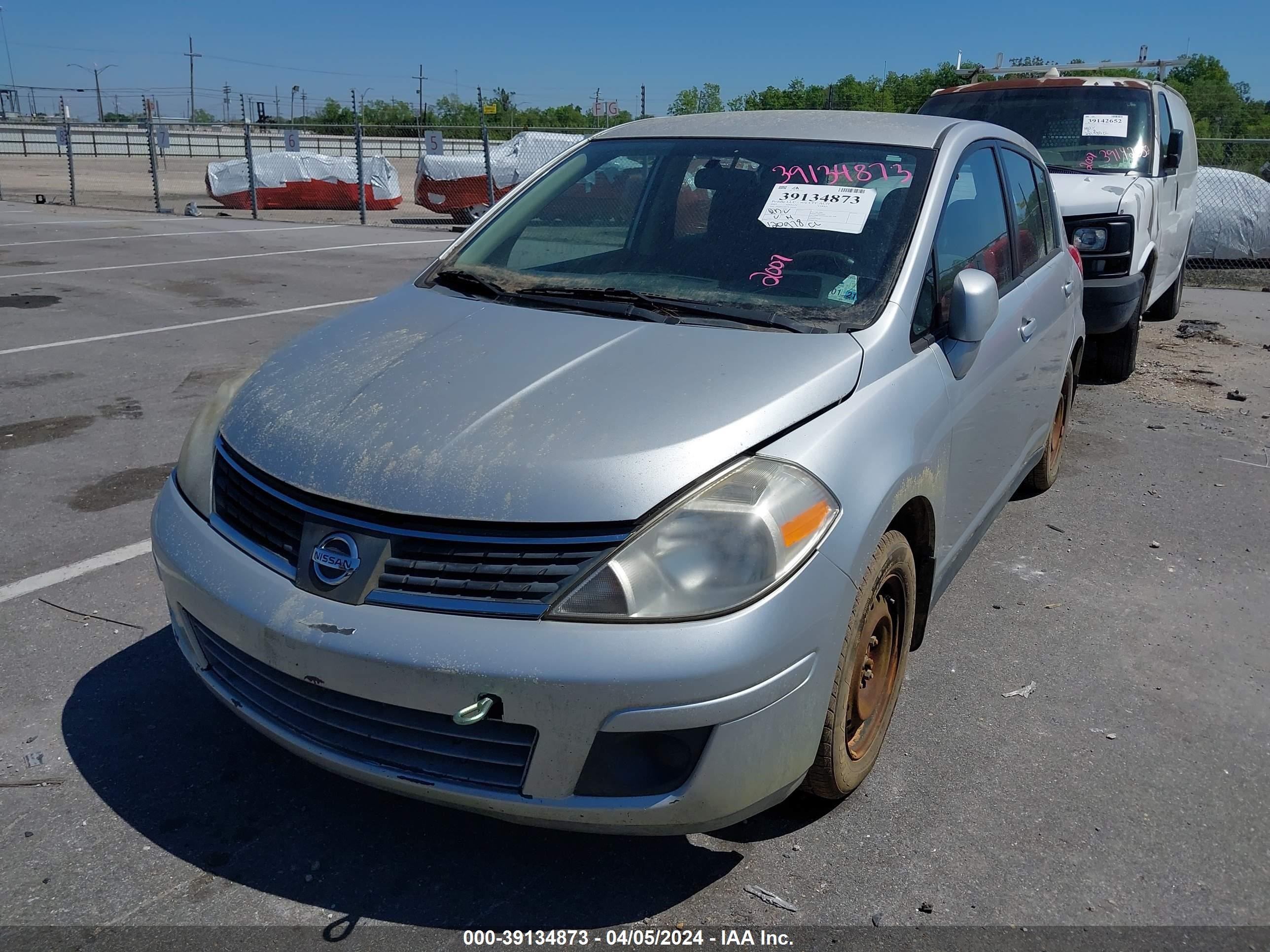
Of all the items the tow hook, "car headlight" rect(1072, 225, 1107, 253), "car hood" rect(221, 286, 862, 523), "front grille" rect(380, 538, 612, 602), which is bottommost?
the tow hook

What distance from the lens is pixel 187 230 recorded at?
1739 cm

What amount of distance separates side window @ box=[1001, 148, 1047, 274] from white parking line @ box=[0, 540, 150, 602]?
371cm

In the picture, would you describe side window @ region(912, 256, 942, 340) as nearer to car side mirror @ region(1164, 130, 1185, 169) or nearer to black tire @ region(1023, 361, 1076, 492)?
black tire @ region(1023, 361, 1076, 492)

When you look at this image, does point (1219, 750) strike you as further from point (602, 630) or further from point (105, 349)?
point (105, 349)

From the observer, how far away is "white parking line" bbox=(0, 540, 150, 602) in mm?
3875

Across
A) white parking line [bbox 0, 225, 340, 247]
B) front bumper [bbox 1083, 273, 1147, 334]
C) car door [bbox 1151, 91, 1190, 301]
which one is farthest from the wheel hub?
white parking line [bbox 0, 225, 340, 247]

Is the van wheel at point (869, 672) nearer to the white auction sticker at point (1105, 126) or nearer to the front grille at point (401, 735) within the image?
the front grille at point (401, 735)

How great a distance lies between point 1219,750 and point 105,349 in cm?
759

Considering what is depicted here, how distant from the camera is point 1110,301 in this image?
22.8ft

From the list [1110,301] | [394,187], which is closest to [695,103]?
[394,187]

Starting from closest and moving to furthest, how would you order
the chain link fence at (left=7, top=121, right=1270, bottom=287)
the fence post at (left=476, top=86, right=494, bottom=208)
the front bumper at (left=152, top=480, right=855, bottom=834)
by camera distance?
the front bumper at (left=152, top=480, right=855, bottom=834)
the chain link fence at (left=7, top=121, right=1270, bottom=287)
the fence post at (left=476, top=86, right=494, bottom=208)

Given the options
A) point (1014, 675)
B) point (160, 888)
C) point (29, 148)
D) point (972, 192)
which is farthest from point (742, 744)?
point (29, 148)

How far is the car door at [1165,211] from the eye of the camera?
7898mm

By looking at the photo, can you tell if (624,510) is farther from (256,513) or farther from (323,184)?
(323,184)
